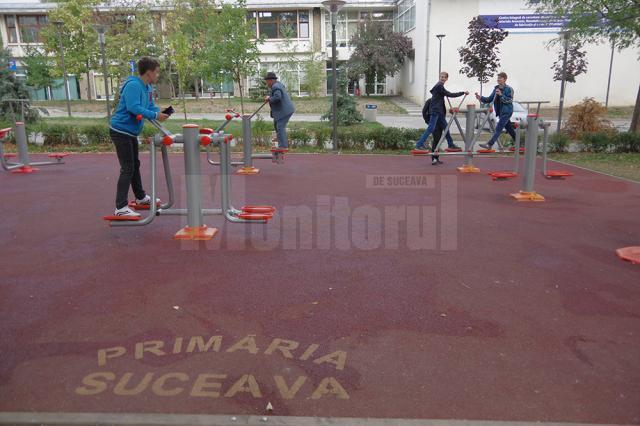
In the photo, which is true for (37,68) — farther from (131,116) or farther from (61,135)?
(131,116)

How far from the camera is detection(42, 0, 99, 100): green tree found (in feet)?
103

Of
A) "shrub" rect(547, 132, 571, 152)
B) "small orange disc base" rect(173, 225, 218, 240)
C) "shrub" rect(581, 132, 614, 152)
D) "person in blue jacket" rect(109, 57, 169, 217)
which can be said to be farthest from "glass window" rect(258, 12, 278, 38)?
"small orange disc base" rect(173, 225, 218, 240)

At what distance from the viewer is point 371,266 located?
4.88 metres

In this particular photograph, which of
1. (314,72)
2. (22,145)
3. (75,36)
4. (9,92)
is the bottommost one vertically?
(22,145)

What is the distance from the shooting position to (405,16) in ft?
124

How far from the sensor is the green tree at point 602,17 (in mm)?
13359

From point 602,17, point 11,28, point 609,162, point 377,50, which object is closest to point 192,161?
point 609,162

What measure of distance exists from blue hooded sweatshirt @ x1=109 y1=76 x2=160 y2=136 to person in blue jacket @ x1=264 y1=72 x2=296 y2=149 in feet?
15.7

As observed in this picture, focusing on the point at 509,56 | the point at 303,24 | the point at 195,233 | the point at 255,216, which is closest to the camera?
the point at 195,233

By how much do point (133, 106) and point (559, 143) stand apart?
37.9ft

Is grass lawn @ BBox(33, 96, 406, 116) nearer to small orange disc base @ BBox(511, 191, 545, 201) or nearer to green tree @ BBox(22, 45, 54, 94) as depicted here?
green tree @ BBox(22, 45, 54, 94)

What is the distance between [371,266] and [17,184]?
7.00 metres

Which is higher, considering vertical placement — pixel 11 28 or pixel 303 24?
pixel 11 28

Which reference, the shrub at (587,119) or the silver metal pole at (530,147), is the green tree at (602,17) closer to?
the shrub at (587,119)
